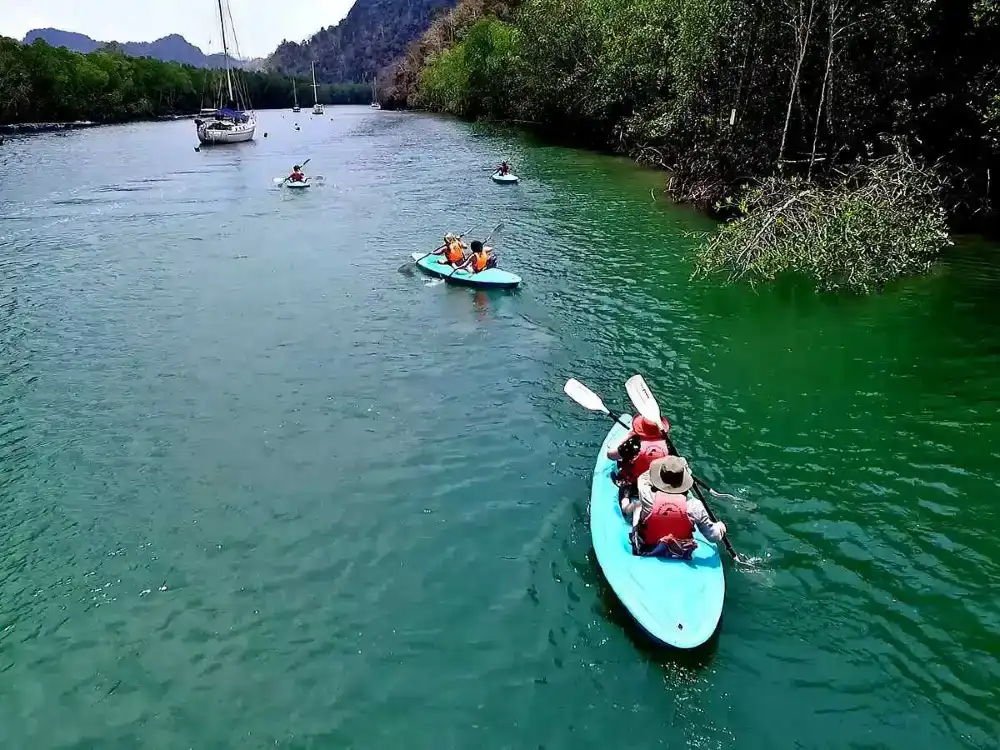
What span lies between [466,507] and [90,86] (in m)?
105

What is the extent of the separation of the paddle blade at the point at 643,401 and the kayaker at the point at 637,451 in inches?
3.9

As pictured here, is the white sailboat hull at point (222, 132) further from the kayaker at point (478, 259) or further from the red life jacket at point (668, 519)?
the red life jacket at point (668, 519)

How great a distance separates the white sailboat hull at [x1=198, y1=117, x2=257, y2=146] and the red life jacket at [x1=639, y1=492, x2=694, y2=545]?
59558mm

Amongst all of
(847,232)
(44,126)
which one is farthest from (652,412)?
(44,126)

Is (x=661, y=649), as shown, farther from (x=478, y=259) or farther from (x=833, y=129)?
(x=833, y=129)

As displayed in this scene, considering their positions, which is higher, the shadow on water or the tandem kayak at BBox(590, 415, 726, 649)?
the tandem kayak at BBox(590, 415, 726, 649)

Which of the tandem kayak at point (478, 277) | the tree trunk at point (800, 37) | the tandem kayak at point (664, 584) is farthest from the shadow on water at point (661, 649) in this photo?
the tree trunk at point (800, 37)

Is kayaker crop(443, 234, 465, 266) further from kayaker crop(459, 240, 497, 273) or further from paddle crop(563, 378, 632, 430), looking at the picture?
paddle crop(563, 378, 632, 430)

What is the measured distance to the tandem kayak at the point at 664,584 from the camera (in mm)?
7965

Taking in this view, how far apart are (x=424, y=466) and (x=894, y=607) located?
6879 millimetres

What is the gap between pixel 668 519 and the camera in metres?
8.82

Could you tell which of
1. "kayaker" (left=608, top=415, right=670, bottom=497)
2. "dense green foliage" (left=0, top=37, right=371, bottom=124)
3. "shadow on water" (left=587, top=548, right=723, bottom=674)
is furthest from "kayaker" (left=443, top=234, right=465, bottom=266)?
"dense green foliage" (left=0, top=37, right=371, bottom=124)

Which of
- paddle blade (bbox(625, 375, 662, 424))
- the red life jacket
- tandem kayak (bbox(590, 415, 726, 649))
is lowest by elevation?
tandem kayak (bbox(590, 415, 726, 649))

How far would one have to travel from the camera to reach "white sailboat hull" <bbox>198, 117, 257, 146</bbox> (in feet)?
194
